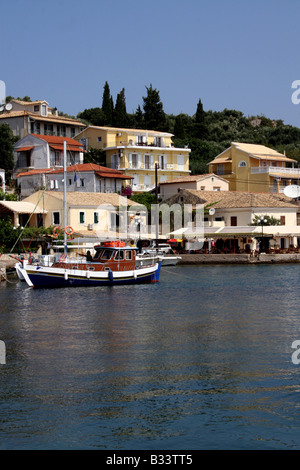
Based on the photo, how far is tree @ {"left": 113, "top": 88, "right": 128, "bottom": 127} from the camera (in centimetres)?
9175

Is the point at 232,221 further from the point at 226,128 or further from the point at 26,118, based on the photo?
the point at 226,128

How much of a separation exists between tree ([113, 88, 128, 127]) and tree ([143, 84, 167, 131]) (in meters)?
2.94

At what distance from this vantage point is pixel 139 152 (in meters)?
81.7

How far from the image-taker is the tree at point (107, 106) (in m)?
95.2

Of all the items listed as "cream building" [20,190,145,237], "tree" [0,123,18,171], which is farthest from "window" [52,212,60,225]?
"tree" [0,123,18,171]

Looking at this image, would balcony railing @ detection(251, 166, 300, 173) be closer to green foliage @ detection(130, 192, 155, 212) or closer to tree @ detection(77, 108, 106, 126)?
green foliage @ detection(130, 192, 155, 212)

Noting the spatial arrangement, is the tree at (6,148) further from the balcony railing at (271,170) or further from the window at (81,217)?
the balcony railing at (271,170)

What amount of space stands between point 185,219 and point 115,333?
44.7 meters

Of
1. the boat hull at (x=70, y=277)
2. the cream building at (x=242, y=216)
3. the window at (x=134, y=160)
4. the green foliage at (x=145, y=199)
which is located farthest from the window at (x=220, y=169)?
the boat hull at (x=70, y=277)

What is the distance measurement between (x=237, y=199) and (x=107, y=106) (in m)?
34.7

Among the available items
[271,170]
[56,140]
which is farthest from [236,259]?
[56,140]

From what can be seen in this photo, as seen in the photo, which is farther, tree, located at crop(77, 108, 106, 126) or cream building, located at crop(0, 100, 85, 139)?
tree, located at crop(77, 108, 106, 126)

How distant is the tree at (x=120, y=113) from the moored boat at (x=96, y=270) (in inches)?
1979

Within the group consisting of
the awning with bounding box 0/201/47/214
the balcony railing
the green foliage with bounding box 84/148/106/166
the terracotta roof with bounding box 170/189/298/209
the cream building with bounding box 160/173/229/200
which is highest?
the green foliage with bounding box 84/148/106/166
